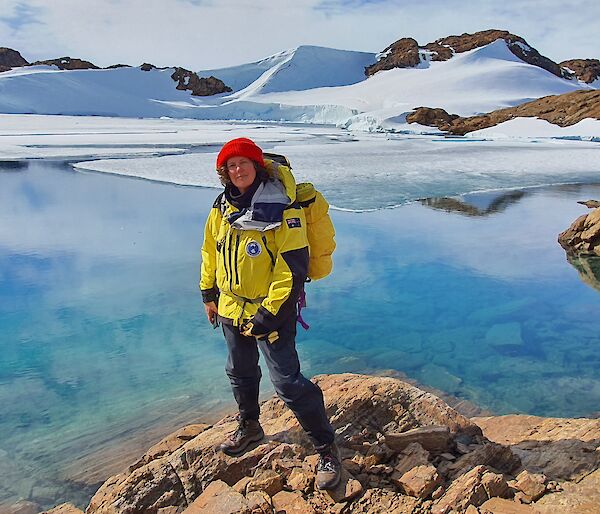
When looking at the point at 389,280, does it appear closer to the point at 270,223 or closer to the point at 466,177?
the point at 270,223

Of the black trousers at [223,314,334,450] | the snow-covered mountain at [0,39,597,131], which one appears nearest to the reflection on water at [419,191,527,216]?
the black trousers at [223,314,334,450]

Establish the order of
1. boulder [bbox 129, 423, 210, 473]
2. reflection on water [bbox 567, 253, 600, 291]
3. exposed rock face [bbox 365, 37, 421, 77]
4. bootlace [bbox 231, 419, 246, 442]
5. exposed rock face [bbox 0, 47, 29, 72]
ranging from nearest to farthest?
bootlace [bbox 231, 419, 246, 442] → boulder [bbox 129, 423, 210, 473] → reflection on water [bbox 567, 253, 600, 291] → exposed rock face [bbox 365, 37, 421, 77] → exposed rock face [bbox 0, 47, 29, 72]

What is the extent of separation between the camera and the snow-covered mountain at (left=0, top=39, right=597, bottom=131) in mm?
40469

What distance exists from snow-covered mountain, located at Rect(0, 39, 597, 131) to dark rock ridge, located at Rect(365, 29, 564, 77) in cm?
217

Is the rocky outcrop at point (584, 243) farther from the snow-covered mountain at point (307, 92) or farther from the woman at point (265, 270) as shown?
the snow-covered mountain at point (307, 92)

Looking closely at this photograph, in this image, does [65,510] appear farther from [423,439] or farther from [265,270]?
[423,439]

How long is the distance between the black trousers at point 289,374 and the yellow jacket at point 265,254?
88mm

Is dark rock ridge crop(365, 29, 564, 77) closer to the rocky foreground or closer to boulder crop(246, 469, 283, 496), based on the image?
the rocky foreground

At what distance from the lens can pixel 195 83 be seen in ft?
193

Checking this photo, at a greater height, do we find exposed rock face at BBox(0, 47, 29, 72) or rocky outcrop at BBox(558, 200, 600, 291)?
exposed rock face at BBox(0, 47, 29, 72)

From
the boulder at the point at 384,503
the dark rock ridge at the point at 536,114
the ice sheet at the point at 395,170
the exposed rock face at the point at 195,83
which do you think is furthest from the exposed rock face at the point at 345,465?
the exposed rock face at the point at 195,83

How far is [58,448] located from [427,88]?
45.8m

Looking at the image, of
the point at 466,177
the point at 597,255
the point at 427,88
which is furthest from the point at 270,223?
the point at 427,88

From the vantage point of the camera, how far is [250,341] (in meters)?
2.14
